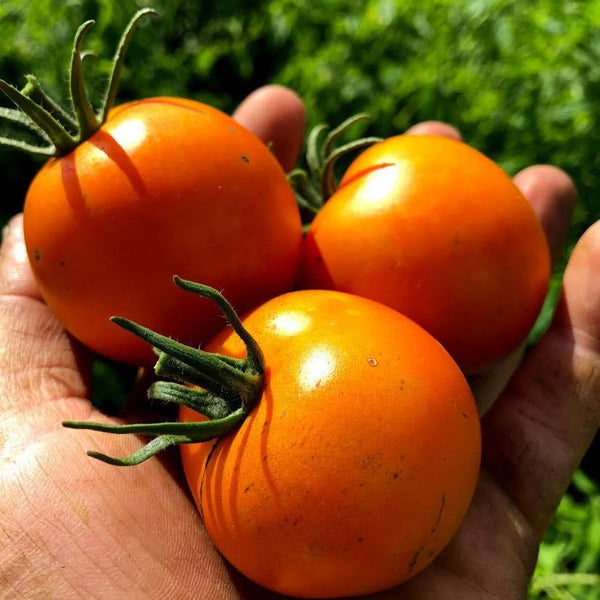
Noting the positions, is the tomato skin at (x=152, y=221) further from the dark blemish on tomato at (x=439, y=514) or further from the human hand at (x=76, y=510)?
the dark blemish on tomato at (x=439, y=514)

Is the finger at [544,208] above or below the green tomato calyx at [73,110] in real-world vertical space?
below

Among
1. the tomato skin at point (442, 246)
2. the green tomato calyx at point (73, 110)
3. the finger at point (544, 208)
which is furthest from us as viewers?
the finger at point (544, 208)

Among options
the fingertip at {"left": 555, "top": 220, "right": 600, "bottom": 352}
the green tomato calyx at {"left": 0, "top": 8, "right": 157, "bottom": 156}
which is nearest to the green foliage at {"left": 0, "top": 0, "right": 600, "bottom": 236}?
the fingertip at {"left": 555, "top": 220, "right": 600, "bottom": 352}

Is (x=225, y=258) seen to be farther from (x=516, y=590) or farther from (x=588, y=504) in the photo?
(x=588, y=504)

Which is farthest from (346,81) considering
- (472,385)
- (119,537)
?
(119,537)

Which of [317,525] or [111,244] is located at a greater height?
[111,244]

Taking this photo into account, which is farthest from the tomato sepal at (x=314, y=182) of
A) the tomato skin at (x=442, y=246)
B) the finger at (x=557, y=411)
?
the finger at (x=557, y=411)
